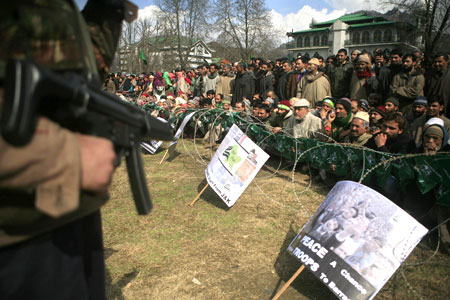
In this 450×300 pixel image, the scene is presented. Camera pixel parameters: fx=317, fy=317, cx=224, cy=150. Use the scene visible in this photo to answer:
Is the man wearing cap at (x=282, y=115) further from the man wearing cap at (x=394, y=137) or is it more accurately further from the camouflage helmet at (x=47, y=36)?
the camouflage helmet at (x=47, y=36)

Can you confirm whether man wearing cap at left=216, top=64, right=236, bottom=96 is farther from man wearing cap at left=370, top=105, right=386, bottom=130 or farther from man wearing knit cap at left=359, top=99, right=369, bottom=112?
man wearing cap at left=370, top=105, right=386, bottom=130

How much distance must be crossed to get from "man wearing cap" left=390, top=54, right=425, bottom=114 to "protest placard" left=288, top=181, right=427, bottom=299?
4.86 metres

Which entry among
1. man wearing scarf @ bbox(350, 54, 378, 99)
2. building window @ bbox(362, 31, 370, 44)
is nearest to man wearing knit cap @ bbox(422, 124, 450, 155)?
man wearing scarf @ bbox(350, 54, 378, 99)

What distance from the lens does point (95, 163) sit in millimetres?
1074

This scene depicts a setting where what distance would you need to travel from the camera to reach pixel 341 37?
63844 mm

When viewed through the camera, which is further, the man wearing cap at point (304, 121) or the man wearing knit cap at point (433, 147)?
the man wearing cap at point (304, 121)

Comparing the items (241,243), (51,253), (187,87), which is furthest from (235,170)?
(187,87)

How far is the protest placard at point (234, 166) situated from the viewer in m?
4.55

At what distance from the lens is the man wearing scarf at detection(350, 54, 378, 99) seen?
7262 mm

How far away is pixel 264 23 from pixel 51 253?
34.5m

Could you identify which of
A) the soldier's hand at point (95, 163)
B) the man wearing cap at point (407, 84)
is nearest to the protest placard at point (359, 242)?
the soldier's hand at point (95, 163)

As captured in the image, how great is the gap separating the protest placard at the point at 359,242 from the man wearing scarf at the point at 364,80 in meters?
5.29

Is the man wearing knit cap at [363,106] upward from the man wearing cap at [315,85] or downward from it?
downward

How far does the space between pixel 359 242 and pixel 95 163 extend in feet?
7.22
